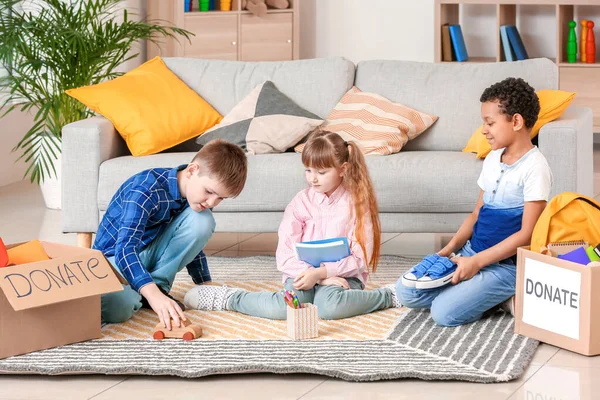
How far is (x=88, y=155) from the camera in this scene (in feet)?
12.1

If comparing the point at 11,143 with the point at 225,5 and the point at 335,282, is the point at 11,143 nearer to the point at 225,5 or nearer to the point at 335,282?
the point at 225,5

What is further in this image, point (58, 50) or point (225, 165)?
point (58, 50)

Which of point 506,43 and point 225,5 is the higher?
point 225,5

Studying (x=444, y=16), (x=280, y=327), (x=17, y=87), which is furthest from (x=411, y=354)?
(x=444, y=16)

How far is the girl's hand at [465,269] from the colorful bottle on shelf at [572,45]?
394cm

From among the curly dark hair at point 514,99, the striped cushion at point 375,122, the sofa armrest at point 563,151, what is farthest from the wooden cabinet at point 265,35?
the curly dark hair at point 514,99

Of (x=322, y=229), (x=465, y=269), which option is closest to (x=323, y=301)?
(x=322, y=229)

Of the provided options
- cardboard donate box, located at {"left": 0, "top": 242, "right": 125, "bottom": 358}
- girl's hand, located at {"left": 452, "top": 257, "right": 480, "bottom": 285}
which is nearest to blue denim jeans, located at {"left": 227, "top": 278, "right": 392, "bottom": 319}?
girl's hand, located at {"left": 452, "top": 257, "right": 480, "bottom": 285}

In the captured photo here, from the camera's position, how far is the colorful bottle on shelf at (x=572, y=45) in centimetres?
634

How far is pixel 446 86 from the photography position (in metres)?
4.04

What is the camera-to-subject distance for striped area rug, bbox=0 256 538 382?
240 centimetres

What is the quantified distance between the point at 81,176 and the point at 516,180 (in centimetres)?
165

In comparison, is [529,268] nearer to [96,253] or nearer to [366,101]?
[96,253]

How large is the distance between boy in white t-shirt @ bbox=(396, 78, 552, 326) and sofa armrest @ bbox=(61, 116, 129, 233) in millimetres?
1321
